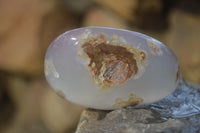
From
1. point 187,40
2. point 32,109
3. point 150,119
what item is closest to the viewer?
point 150,119

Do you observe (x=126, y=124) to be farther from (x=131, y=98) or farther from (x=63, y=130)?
(x=63, y=130)

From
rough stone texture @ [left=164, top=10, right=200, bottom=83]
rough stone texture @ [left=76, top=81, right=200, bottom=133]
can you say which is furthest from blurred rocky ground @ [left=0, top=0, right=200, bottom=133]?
rough stone texture @ [left=76, top=81, right=200, bottom=133]

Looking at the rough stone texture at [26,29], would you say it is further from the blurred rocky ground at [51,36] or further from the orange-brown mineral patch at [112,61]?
the orange-brown mineral patch at [112,61]

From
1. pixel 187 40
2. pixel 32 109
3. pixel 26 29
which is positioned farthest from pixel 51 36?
pixel 187 40

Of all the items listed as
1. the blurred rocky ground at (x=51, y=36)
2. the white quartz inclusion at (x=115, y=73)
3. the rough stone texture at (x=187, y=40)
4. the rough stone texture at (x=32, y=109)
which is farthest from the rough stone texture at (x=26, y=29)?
the white quartz inclusion at (x=115, y=73)

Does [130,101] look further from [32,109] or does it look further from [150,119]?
[32,109]

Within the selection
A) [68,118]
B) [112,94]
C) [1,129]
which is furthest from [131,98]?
[1,129]
